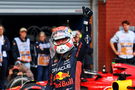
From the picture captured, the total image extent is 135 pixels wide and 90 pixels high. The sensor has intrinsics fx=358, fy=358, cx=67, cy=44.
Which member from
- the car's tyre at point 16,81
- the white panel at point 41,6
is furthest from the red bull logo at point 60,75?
the white panel at point 41,6

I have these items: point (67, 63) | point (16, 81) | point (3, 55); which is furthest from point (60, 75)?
point (3, 55)

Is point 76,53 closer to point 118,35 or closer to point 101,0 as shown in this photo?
point 118,35

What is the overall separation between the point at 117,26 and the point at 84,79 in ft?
13.0

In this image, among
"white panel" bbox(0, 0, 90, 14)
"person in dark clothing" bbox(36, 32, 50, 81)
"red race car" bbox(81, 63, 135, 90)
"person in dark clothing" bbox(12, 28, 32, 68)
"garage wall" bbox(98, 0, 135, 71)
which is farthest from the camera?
"white panel" bbox(0, 0, 90, 14)

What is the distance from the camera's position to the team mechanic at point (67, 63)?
4746 millimetres

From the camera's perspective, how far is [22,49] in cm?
980

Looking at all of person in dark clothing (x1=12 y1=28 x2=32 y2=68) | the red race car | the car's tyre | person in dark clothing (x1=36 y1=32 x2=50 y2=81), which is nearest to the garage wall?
person in dark clothing (x1=36 y1=32 x2=50 y2=81)

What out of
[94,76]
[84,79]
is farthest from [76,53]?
[94,76]

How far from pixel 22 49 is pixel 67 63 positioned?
5.18 meters

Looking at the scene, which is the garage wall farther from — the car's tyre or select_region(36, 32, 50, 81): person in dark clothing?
the car's tyre

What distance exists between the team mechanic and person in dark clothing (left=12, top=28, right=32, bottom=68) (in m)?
4.98

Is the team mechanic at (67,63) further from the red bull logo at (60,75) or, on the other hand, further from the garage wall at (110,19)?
the garage wall at (110,19)

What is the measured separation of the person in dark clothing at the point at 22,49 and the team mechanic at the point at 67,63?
4981 millimetres

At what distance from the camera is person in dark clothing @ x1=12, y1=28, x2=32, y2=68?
9.73m
